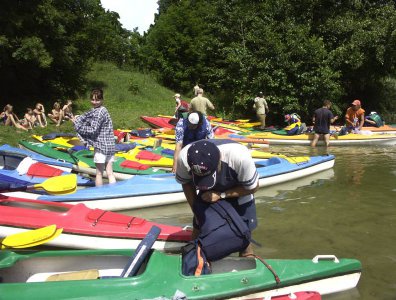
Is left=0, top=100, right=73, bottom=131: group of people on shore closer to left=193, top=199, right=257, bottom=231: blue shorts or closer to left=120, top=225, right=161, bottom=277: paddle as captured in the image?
left=120, top=225, right=161, bottom=277: paddle

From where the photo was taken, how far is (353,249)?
13.9 feet

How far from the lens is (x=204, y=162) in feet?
8.84

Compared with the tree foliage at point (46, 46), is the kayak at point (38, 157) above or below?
below

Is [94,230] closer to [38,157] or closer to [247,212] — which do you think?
[247,212]

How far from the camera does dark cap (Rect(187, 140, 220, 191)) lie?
270 cm

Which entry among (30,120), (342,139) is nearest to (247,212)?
(342,139)

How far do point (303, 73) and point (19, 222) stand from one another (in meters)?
13.1

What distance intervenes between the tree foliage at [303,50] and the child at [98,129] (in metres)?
11.2

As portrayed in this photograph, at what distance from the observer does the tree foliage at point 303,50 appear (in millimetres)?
15391

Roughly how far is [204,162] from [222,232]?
21.7 inches

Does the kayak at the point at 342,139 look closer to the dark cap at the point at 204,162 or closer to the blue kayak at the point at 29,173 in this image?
the blue kayak at the point at 29,173

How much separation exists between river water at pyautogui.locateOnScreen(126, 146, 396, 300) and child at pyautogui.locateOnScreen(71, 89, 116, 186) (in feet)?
3.11

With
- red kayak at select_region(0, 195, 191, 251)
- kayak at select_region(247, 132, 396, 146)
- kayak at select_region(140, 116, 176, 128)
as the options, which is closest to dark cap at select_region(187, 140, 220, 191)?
red kayak at select_region(0, 195, 191, 251)

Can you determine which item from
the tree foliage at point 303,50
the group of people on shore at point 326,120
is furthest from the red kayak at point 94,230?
the tree foliage at point 303,50
